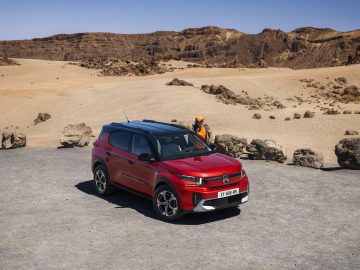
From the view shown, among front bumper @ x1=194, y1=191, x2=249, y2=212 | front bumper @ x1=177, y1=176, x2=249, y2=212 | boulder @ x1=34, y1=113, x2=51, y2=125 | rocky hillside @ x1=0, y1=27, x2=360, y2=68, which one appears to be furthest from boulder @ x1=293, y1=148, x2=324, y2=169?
rocky hillside @ x1=0, y1=27, x2=360, y2=68

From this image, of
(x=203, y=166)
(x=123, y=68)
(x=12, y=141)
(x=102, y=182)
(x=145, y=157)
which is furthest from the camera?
(x=123, y=68)

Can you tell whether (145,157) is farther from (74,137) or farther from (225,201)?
(74,137)

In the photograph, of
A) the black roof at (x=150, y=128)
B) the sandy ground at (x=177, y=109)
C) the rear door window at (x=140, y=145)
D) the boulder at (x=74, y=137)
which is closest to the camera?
the rear door window at (x=140, y=145)

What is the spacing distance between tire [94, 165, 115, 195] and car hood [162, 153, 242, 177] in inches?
95.2

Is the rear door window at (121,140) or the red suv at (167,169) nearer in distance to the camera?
the red suv at (167,169)

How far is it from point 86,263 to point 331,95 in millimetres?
36615

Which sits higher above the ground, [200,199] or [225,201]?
[200,199]

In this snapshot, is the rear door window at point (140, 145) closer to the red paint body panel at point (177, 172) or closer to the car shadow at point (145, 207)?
the red paint body panel at point (177, 172)

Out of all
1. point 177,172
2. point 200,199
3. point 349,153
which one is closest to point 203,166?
point 177,172

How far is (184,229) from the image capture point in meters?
9.81

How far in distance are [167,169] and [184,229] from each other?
1.27 metres

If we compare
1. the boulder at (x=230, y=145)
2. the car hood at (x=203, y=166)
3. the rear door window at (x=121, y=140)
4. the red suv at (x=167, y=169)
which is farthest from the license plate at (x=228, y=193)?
the boulder at (x=230, y=145)

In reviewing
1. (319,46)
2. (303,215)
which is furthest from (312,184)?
(319,46)

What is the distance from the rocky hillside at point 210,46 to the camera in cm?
14562
